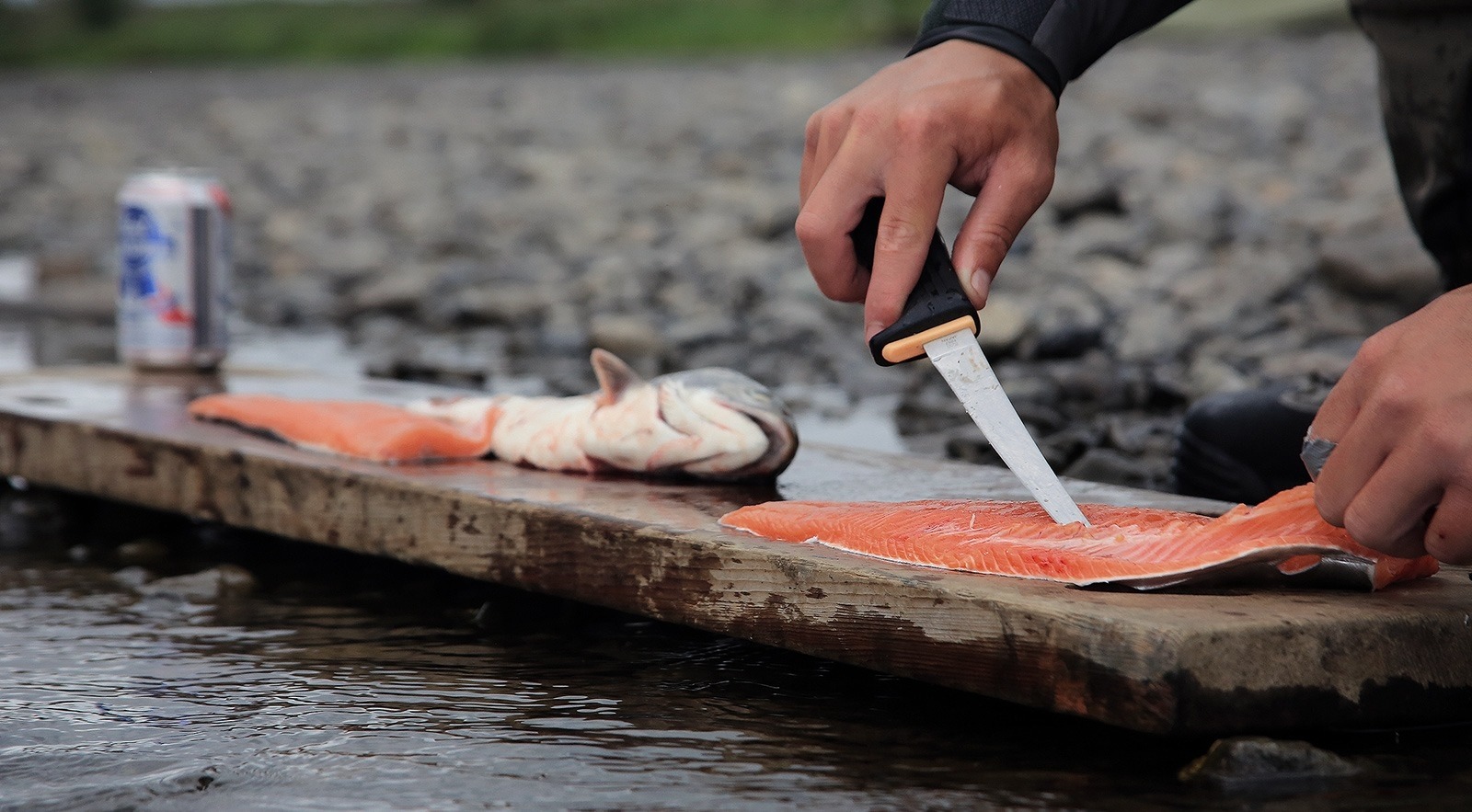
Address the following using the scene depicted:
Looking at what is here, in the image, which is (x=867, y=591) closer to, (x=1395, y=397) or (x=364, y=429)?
(x=1395, y=397)

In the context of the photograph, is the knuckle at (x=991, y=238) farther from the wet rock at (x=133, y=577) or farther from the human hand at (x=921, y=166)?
the wet rock at (x=133, y=577)

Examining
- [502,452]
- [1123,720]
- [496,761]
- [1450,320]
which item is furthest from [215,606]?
[1450,320]

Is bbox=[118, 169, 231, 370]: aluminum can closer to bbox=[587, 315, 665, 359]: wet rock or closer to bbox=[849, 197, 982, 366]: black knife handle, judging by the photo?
bbox=[587, 315, 665, 359]: wet rock

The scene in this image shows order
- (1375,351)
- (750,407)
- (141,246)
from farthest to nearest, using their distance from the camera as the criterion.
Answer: (141,246) → (750,407) → (1375,351)

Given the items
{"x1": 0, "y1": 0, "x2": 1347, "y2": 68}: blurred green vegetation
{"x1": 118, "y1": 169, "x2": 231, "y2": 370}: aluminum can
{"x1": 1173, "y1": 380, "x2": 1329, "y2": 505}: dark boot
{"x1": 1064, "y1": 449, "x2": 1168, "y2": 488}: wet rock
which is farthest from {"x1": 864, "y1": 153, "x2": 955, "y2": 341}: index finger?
{"x1": 0, "y1": 0, "x2": 1347, "y2": 68}: blurred green vegetation

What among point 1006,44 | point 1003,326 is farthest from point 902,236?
point 1003,326

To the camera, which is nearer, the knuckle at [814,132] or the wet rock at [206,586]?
the knuckle at [814,132]

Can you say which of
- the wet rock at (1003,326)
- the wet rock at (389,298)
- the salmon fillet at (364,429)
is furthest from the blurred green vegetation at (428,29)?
the salmon fillet at (364,429)

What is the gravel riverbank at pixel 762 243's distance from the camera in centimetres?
706

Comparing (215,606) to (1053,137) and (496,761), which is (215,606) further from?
(1053,137)

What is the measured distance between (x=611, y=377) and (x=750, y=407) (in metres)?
0.37

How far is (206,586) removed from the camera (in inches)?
149

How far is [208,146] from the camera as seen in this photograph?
21188mm

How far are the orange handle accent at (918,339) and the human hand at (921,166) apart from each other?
4 centimetres
